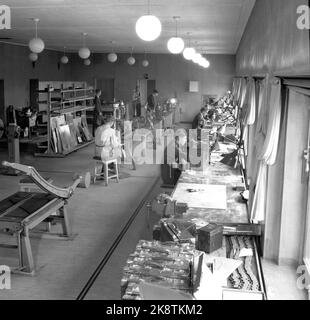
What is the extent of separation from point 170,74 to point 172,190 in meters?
15.3

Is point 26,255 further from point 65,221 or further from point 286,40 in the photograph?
point 286,40

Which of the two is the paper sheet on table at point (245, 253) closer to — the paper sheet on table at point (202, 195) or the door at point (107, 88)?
the paper sheet on table at point (202, 195)

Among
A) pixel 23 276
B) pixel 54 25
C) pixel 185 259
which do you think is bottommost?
pixel 23 276

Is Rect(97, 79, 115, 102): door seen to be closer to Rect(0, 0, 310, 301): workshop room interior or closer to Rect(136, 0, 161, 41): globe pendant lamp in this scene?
Rect(0, 0, 310, 301): workshop room interior

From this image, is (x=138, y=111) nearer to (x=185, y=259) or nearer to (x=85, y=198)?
(x=85, y=198)

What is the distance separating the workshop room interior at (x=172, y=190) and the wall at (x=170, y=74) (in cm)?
803

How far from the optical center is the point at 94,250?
20.0ft

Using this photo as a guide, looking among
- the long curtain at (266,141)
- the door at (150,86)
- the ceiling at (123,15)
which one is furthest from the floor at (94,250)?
the door at (150,86)

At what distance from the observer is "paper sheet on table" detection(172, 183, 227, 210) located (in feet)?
17.9

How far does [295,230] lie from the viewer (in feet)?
13.3

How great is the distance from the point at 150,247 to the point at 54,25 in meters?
8.24

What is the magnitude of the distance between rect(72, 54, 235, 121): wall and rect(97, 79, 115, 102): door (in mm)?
240

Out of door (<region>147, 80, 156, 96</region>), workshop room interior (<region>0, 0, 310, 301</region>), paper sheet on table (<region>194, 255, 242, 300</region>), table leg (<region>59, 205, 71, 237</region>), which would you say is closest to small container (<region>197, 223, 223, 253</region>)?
workshop room interior (<region>0, 0, 310, 301</region>)
